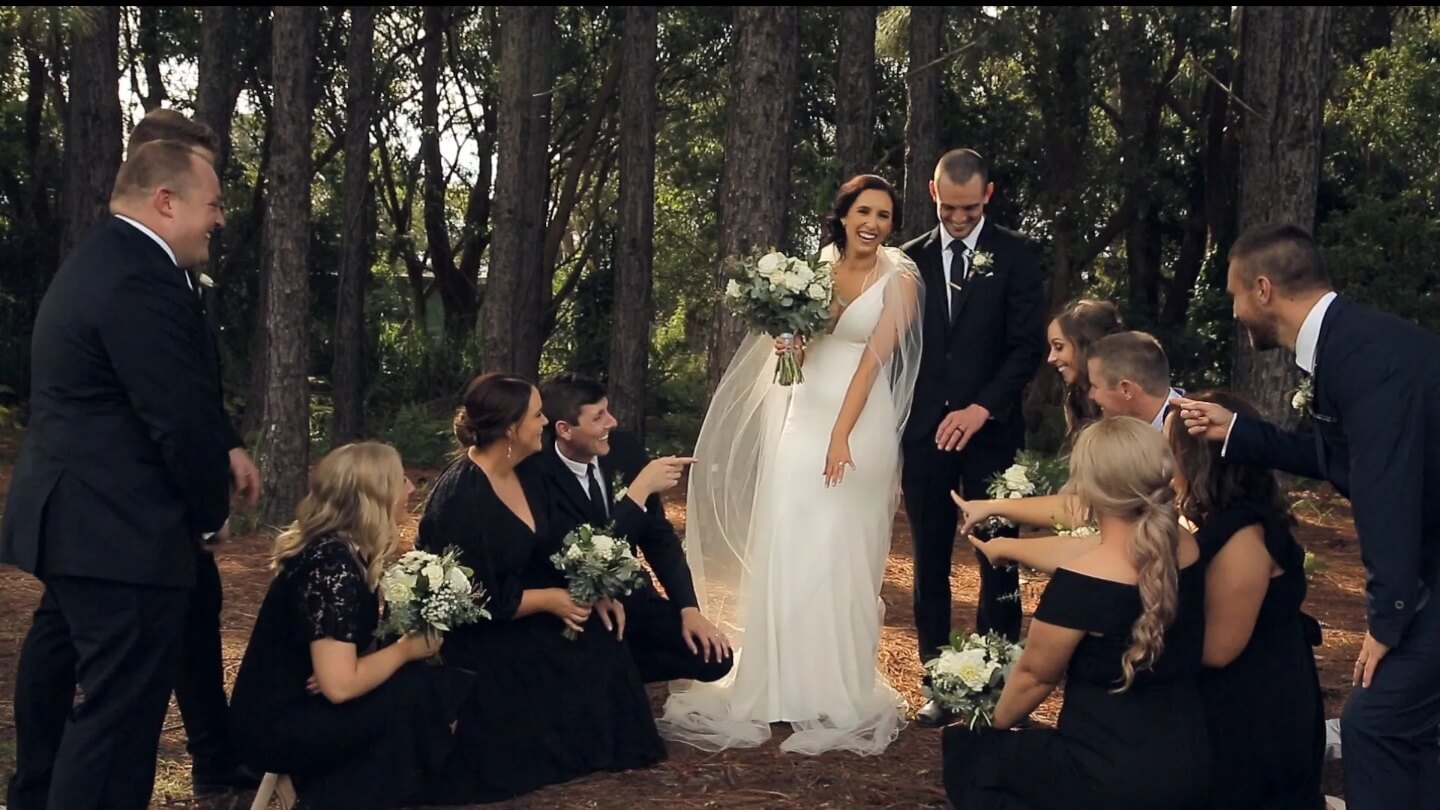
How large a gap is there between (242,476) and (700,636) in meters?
2.03

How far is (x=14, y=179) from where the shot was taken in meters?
23.3

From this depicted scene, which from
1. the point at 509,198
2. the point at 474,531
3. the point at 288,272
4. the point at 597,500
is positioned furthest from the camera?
the point at 509,198

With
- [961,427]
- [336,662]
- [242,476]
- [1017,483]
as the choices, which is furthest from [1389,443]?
[242,476]

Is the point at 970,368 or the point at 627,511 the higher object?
the point at 970,368

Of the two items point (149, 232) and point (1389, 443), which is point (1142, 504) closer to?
point (1389, 443)

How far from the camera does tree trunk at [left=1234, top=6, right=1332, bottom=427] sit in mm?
11492

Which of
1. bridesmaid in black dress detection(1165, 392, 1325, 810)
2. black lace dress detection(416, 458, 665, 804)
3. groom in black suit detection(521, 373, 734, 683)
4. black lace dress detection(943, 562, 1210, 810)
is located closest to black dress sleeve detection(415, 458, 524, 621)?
black lace dress detection(416, 458, 665, 804)

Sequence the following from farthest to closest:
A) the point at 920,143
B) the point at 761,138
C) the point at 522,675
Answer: the point at 920,143, the point at 761,138, the point at 522,675

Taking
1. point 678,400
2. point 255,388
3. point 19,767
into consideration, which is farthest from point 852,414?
point 678,400

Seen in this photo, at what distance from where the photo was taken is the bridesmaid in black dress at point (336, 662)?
4980mm

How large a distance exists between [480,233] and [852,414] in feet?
70.0

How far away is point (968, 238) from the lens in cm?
660

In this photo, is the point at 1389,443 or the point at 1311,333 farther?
the point at 1311,333

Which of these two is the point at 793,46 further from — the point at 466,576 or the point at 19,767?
the point at 19,767
